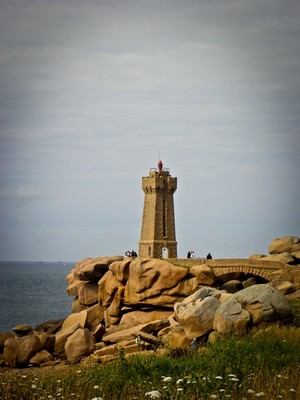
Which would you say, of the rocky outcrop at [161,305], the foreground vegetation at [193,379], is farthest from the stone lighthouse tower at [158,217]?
the foreground vegetation at [193,379]

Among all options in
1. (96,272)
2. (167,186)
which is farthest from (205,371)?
(167,186)

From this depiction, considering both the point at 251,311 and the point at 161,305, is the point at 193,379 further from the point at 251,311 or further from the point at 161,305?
the point at 161,305

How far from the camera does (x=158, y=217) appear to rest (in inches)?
2603

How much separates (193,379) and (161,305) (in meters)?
28.7

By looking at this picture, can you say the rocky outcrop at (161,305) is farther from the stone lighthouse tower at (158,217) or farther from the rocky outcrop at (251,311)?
the stone lighthouse tower at (158,217)

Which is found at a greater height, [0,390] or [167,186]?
[167,186]

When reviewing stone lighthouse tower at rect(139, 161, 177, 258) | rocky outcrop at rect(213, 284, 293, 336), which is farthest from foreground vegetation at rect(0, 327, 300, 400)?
stone lighthouse tower at rect(139, 161, 177, 258)

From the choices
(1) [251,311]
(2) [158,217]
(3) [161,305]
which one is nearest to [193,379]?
(1) [251,311]

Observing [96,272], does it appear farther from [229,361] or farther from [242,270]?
[229,361]

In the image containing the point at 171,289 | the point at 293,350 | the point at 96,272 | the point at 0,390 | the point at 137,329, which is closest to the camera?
the point at 0,390

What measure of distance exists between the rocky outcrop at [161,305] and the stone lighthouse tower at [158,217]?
844 cm

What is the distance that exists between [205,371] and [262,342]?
362 centimetres

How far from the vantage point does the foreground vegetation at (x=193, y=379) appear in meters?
13.8

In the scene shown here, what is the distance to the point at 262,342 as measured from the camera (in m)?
19.2
